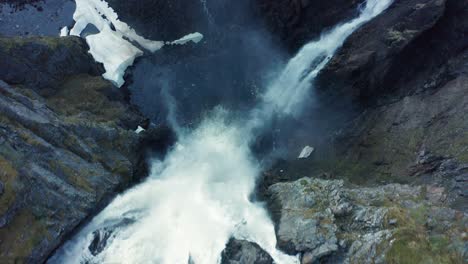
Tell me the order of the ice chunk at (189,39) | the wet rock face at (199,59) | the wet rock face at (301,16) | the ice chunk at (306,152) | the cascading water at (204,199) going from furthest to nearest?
1. the ice chunk at (189,39)
2. the wet rock face at (301,16)
3. the wet rock face at (199,59)
4. the ice chunk at (306,152)
5. the cascading water at (204,199)

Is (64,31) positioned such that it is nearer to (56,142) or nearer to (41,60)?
(41,60)

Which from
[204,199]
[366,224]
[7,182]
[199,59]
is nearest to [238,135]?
[204,199]

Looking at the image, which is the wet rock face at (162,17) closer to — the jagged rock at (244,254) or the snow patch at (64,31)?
the snow patch at (64,31)

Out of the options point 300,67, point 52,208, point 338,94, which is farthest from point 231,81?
point 52,208

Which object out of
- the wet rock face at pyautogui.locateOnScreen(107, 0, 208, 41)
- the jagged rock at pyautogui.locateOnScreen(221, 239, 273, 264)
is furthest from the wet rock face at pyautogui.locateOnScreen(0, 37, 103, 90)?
the jagged rock at pyautogui.locateOnScreen(221, 239, 273, 264)

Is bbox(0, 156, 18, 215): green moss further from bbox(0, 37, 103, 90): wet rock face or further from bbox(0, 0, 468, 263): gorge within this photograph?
bbox(0, 37, 103, 90): wet rock face

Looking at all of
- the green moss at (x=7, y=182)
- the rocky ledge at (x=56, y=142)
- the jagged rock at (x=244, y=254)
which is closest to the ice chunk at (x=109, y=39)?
the rocky ledge at (x=56, y=142)
